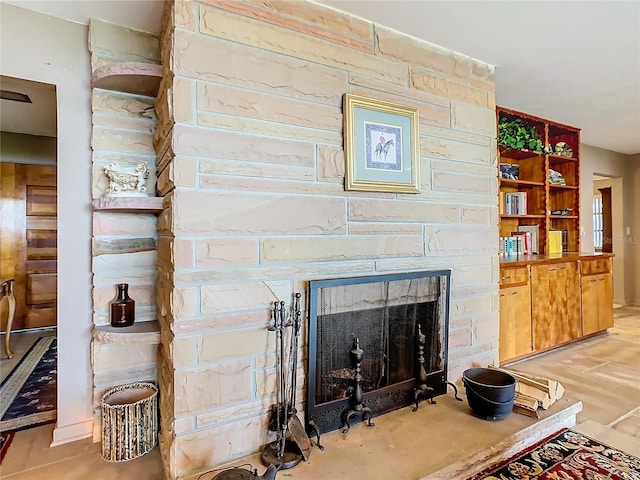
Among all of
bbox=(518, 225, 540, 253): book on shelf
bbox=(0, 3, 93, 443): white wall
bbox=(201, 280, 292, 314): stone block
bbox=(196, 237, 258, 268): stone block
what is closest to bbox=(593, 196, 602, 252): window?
bbox=(518, 225, 540, 253): book on shelf

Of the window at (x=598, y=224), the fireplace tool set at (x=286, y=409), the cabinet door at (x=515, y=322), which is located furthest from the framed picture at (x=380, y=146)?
the window at (x=598, y=224)

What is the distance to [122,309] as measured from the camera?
1.96 m

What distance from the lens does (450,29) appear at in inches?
82.7

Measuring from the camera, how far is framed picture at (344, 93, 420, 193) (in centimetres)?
A: 193

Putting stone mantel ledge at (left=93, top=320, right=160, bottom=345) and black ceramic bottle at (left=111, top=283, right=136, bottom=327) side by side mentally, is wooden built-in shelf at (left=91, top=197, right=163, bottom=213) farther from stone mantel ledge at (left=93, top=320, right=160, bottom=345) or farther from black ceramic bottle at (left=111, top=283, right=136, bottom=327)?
stone mantel ledge at (left=93, top=320, right=160, bottom=345)

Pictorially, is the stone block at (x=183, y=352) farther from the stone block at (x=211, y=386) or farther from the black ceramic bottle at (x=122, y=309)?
the black ceramic bottle at (x=122, y=309)

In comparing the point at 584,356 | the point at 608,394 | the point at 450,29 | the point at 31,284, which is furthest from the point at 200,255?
the point at 31,284

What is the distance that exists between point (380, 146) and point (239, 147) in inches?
30.9

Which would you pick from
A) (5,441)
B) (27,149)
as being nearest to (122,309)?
(5,441)

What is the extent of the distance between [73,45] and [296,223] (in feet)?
5.10

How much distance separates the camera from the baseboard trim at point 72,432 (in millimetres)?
1964

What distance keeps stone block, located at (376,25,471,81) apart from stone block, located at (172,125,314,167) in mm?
799

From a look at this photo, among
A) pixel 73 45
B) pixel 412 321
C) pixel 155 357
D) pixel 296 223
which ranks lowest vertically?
pixel 155 357

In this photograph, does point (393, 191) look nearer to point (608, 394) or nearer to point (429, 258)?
point (429, 258)
